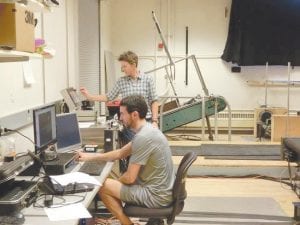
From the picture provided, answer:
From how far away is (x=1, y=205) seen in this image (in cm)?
194

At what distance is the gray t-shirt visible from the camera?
2793mm

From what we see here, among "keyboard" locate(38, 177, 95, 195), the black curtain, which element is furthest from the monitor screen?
the black curtain

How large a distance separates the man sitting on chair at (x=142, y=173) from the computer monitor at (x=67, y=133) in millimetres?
656

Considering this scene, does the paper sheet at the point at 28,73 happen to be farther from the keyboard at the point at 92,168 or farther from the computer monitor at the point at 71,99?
the keyboard at the point at 92,168

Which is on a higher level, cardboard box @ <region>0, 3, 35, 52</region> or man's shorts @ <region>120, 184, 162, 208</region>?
cardboard box @ <region>0, 3, 35, 52</region>

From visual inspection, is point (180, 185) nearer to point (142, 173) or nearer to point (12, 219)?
point (142, 173)

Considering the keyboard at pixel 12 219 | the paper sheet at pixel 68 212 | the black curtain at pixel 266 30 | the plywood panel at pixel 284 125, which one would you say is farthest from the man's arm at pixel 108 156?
the black curtain at pixel 266 30

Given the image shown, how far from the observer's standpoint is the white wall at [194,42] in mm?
8078

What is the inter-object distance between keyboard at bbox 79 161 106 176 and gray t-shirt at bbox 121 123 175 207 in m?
0.21

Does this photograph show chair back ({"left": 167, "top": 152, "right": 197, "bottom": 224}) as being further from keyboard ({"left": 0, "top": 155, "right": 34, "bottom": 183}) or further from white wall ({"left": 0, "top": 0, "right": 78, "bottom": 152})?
white wall ({"left": 0, "top": 0, "right": 78, "bottom": 152})

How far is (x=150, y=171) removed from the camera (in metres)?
2.84

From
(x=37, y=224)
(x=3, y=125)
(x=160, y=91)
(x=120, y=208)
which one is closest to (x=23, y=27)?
(x=3, y=125)

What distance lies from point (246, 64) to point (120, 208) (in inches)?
222

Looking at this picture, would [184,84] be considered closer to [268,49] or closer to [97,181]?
[268,49]
